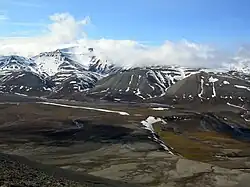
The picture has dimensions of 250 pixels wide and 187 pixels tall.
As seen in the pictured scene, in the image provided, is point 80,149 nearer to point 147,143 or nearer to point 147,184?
point 147,143

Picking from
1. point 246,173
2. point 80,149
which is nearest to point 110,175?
point 246,173

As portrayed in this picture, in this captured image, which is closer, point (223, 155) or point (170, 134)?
point (223, 155)

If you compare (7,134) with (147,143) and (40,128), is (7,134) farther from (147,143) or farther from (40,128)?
(147,143)

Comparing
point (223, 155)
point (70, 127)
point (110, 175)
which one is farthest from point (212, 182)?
point (70, 127)

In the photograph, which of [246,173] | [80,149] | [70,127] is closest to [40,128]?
[70,127]

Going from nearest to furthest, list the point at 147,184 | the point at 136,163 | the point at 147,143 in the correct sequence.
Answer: the point at 147,184 < the point at 136,163 < the point at 147,143

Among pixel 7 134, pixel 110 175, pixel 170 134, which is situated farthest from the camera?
pixel 170 134

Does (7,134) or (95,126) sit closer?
(7,134)

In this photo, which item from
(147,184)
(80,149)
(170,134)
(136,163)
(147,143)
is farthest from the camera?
(170,134)

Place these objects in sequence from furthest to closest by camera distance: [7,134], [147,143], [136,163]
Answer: [7,134]
[147,143]
[136,163]
